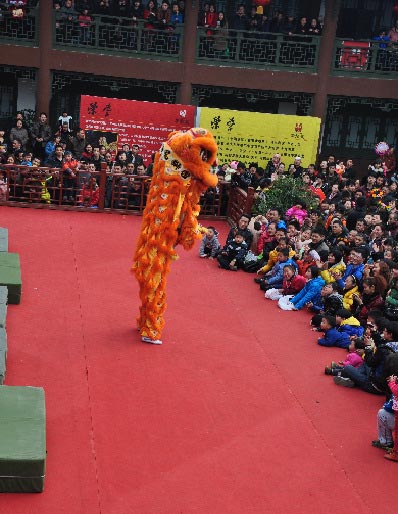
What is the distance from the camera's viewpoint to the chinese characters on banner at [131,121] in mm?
18000

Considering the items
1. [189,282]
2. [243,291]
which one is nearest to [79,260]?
[189,282]

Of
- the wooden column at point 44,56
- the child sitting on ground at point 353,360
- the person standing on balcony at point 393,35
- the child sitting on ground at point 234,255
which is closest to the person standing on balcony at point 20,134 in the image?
the wooden column at point 44,56

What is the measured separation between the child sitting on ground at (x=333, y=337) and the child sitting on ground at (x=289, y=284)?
1593 mm

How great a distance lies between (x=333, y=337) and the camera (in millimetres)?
10195

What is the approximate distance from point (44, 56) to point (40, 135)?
7.86 ft

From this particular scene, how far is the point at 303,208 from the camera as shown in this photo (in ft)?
49.3

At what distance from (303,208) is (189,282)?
3.44 metres

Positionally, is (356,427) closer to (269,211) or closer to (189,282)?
(189,282)

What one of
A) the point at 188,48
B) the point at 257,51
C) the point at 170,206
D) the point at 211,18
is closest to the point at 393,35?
the point at 257,51

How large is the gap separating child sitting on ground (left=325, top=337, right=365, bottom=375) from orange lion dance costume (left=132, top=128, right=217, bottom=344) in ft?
6.99

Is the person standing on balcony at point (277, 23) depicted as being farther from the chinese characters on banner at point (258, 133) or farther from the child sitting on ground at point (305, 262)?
the child sitting on ground at point (305, 262)

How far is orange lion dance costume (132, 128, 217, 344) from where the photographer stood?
29.7 ft

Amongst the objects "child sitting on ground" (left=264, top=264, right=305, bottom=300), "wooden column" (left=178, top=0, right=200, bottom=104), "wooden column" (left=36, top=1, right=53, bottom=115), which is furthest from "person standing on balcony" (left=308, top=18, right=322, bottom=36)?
"child sitting on ground" (left=264, top=264, right=305, bottom=300)

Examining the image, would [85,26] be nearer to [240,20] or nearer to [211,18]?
[211,18]
